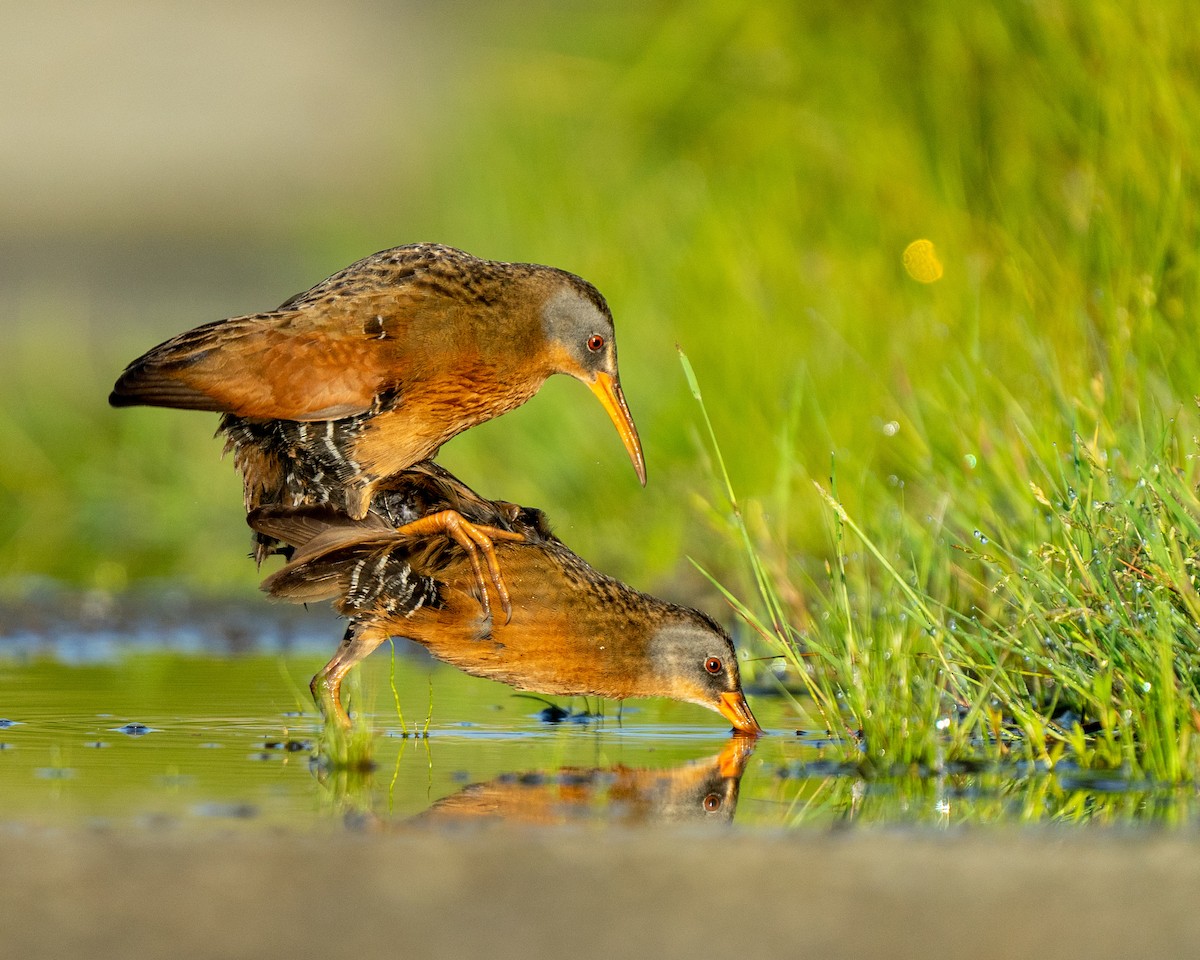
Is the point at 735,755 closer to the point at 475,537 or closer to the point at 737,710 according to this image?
the point at 737,710

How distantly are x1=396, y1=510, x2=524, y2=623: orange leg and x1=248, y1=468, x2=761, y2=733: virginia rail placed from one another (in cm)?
2

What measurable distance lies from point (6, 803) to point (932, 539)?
7.79ft

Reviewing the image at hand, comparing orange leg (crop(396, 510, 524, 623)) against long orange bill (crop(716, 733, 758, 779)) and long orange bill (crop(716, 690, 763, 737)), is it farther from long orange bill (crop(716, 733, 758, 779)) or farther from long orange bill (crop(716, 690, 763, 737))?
long orange bill (crop(716, 733, 758, 779))

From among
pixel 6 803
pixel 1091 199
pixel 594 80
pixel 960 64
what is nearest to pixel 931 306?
pixel 1091 199

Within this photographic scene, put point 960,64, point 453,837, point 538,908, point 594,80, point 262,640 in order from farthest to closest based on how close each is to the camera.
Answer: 1. point 594,80
2. point 960,64
3. point 262,640
4. point 453,837
5. point 538,908

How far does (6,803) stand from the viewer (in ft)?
14.4

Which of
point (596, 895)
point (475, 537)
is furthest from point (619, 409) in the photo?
point (596, 895)

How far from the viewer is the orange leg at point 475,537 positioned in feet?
18.9

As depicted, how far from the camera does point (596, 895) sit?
3574 millimetres

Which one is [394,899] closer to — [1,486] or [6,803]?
[6,803]

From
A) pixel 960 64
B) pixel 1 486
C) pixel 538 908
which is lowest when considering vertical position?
pixel 538 908

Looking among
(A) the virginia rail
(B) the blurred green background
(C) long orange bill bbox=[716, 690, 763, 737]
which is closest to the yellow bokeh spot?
(B) the blurred green background

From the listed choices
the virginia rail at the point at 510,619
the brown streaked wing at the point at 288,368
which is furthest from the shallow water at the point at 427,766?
the brown streaked wing at the point at 288,368

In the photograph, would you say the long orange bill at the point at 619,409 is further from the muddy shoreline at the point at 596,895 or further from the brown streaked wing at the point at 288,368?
the muddy shoreline at the point at 596,895
